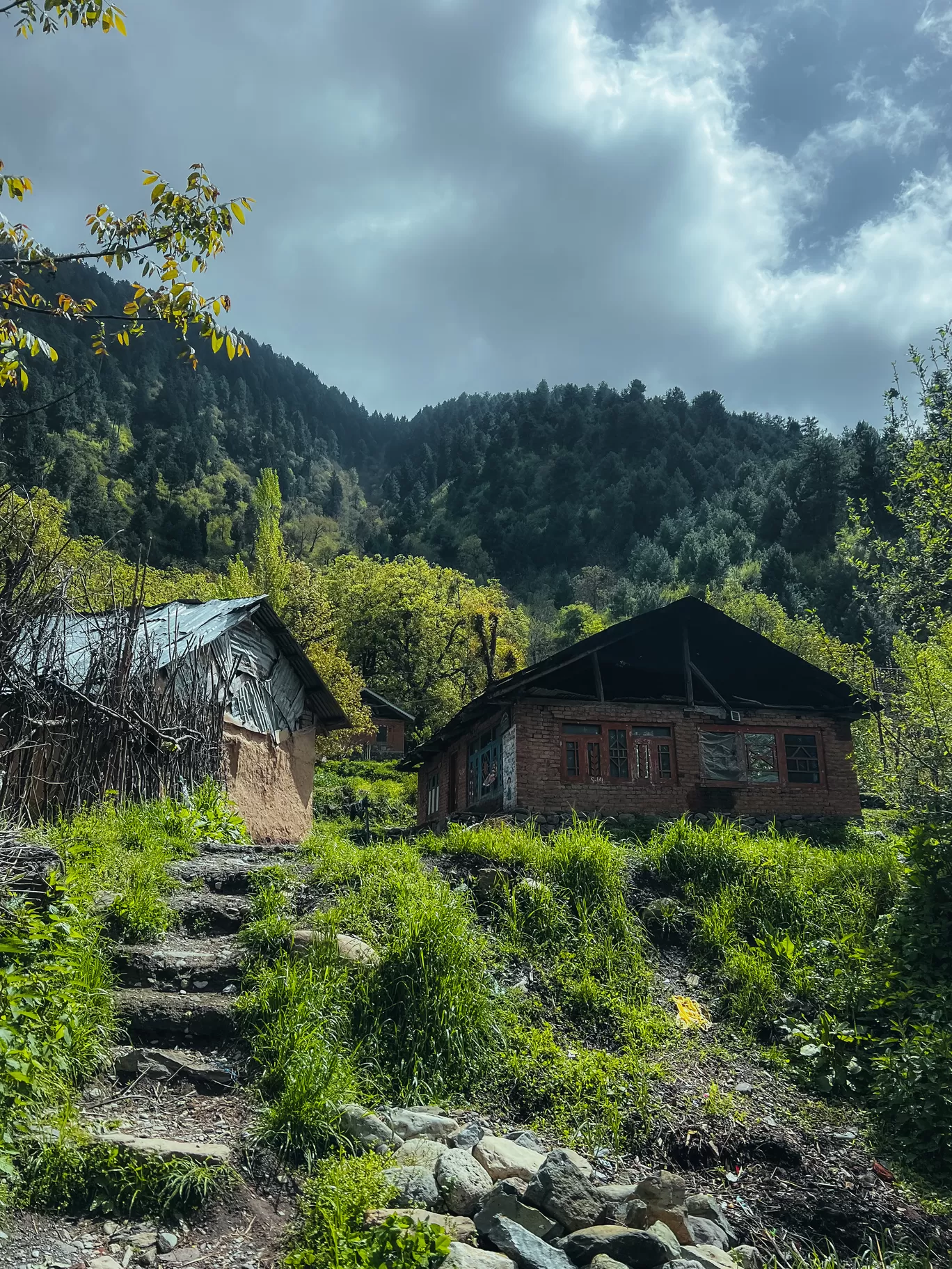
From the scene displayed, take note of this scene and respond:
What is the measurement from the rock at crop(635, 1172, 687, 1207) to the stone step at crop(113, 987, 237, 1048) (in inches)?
118

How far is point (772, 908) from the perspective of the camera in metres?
9.36

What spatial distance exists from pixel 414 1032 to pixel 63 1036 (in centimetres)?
240

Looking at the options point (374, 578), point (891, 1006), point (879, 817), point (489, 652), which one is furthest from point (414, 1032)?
point (374, 578)

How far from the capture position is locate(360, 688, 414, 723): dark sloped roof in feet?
149

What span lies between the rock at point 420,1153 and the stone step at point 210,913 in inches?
122

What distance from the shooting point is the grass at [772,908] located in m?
8.11

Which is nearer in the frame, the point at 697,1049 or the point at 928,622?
the point at 697,1049

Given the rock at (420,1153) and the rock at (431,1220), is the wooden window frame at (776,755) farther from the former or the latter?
the rock at (431,1220)

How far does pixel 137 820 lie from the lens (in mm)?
9898

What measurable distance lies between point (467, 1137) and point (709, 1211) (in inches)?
58.4

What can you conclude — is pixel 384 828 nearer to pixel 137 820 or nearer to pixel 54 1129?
pixel 137 820

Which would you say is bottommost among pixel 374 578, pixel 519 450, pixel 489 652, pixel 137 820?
pixel 137 820

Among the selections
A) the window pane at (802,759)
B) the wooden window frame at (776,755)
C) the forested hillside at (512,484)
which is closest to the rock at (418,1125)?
the wooden window frame at (776,755)

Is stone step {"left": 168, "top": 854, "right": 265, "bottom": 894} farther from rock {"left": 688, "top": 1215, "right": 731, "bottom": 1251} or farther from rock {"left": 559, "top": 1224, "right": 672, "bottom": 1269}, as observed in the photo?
rock {"left": 688, "top": 1215, "right": 731, "bottom": 1251}
